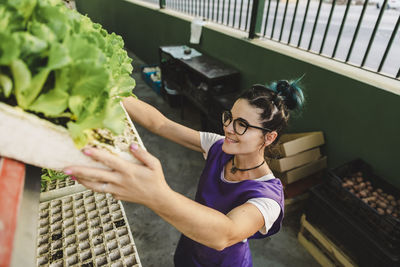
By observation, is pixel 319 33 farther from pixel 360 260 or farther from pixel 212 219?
pixel 212 219

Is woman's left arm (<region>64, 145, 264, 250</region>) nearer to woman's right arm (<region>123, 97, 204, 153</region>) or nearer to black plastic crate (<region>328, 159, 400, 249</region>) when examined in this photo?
woman's right arm (<region>123, 97, 204, 153</region>)

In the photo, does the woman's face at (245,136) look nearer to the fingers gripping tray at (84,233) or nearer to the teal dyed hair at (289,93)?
the teal dyed hair at (289,93)

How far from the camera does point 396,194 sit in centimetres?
218

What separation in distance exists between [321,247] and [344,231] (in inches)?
15.1

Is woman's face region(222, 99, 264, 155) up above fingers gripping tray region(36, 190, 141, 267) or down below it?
above

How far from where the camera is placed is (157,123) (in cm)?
150

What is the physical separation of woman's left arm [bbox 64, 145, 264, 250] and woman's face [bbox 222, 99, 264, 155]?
1.83 feet

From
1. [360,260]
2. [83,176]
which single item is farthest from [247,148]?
[360,260]

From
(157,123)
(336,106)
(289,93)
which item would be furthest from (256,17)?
(157,123)

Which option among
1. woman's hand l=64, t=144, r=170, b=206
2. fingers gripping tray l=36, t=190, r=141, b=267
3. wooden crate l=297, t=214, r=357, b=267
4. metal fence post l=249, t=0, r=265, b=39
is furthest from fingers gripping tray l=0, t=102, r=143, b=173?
metal fence post l=249, t=0, r=265, b=39

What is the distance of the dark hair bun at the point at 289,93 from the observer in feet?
4.66

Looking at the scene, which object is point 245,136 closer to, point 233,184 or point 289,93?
point 233,184

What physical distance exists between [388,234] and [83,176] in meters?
2.13

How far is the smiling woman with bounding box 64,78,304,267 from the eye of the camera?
0.74 meters
